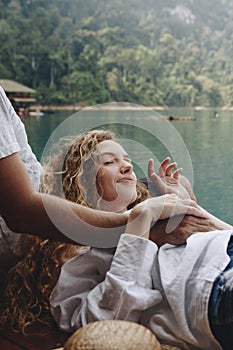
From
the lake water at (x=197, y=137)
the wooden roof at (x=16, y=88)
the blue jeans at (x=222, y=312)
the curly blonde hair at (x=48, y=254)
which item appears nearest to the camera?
the blue jeans at (x=222, y=312)

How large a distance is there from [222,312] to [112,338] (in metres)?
0.31

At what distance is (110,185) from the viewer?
1.55m

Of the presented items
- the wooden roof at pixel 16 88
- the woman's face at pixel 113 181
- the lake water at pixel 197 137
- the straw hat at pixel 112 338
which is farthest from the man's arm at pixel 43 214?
the wooden roof at pixel 16 88

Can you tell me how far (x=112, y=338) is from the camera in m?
0.98

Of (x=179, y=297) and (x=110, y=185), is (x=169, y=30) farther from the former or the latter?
(x=179, y=297)

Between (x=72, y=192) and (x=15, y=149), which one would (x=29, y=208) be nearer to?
(x=15, y=149)

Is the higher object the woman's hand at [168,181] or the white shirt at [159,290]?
the woman's hand at [168,181]

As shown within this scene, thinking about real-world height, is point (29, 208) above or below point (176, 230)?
above

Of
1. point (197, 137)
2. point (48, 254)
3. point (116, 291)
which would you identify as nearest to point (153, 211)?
point (116, 291)

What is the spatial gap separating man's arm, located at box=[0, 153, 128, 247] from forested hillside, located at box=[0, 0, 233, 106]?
263 cm

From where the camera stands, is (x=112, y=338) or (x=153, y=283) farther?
(x=153, y=283)

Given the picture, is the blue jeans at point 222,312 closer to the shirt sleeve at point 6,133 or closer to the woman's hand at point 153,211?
the woman's hand at point 153,211

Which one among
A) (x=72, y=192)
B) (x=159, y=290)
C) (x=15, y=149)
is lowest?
(x=159, y=290)

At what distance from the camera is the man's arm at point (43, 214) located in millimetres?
1240
